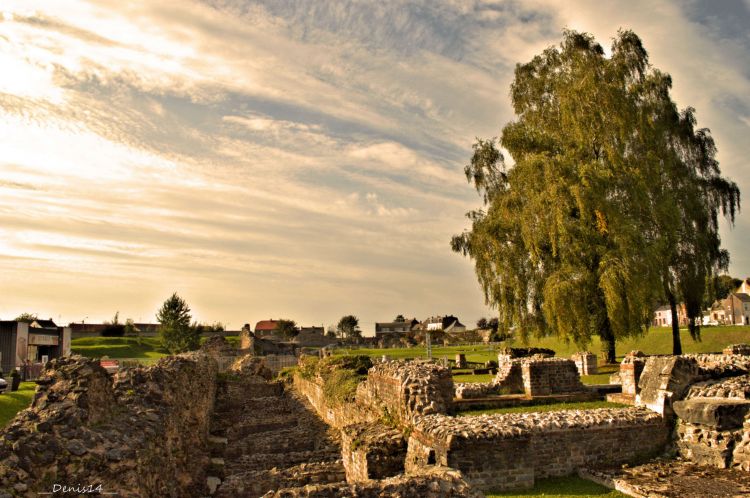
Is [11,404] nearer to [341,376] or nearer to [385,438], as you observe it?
[341,376]

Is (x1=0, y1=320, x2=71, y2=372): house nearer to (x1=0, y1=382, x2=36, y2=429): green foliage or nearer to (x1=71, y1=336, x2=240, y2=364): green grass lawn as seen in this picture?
(x1=71, y1=336, x2=240, y2=364): green grass lawn

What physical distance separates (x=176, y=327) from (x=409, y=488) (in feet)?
211

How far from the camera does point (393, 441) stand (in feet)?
37.8

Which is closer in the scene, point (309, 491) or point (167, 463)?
point (309, 491)

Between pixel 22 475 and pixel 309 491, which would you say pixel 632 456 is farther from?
pixel 22 475

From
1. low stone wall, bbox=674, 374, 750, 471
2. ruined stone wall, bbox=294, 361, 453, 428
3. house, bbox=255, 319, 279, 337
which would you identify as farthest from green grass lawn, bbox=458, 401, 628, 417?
house, bbox=255, 319, 279, 337

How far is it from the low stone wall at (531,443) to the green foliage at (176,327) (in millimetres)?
55616

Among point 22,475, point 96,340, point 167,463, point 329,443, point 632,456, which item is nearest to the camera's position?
point 22,475

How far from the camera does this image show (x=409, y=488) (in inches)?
205

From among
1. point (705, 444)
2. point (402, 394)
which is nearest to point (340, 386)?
point (402, 394)

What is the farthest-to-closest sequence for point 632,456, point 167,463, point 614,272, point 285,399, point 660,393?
point 285,399
point 614,272
point 660,393
point 632,456
point 167,463

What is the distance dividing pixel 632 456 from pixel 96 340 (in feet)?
245

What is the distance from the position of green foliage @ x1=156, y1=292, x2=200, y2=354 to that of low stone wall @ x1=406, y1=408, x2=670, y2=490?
55.6 m

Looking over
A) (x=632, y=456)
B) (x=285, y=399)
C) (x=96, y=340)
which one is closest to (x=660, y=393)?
(x=632, y=456)
